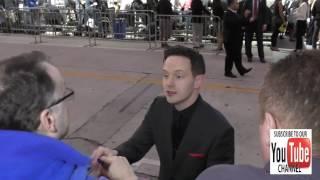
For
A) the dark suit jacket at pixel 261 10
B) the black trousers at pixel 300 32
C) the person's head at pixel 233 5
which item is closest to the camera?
the person's head at pixel 233 5

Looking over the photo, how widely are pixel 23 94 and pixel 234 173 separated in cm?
65

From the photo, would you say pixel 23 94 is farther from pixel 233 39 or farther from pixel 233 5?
pixel 233 5

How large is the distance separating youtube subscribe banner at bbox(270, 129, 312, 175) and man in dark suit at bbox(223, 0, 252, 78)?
7482 mm

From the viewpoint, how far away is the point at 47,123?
5.08 feet

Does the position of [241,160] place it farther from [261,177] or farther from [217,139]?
[261,177]

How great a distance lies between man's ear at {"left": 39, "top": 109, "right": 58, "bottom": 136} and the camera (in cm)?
153

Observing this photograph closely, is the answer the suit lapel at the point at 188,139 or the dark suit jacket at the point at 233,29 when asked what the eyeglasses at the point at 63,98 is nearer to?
the suit lapel at the point at 188,139

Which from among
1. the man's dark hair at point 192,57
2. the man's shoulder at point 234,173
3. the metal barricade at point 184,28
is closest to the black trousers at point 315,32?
the metal barricade at point 184,28

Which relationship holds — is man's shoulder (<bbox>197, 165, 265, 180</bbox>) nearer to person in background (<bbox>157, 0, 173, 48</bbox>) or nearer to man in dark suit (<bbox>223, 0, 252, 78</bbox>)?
man in dark suit (<bbox>223, 0, 252, 78</bbox>)

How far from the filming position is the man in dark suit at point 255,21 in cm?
1001

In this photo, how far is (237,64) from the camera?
28.8 feet

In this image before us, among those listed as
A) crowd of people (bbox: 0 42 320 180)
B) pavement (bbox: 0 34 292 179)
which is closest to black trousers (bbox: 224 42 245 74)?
pavement (bbox: 0 34 292 179)

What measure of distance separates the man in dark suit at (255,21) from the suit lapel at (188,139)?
7658 millimetres

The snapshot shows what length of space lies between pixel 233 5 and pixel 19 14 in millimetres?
7153
